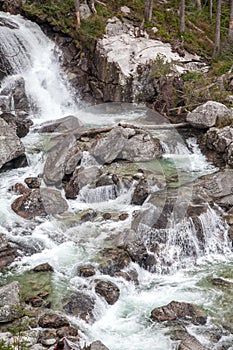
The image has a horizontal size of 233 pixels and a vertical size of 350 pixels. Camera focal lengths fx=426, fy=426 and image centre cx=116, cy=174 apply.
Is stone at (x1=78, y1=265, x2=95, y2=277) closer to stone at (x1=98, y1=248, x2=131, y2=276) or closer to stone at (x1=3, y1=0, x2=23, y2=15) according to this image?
stone at (x1=98, y1=248, x2=131, y2=276)

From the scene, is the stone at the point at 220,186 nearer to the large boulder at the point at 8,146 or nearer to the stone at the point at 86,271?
the stone at the point at 86,271

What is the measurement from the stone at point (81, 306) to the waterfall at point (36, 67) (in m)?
13.1

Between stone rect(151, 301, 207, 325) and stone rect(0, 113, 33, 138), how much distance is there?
1191cm

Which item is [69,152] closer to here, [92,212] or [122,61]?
[92,212]

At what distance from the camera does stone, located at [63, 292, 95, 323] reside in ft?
33.9

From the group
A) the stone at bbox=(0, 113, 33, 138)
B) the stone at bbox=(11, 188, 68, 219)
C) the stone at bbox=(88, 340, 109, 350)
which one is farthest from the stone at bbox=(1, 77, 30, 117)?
the stone at bbox=(88, 340, 109, 350)

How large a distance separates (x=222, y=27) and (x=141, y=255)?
2384 cm

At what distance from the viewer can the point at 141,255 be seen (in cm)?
1248

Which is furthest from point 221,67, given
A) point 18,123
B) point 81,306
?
point 81,306

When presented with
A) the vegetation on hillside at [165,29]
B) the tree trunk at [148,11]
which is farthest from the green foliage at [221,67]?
the tree trunk at [148,11]

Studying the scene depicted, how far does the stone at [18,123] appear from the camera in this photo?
1972 cm

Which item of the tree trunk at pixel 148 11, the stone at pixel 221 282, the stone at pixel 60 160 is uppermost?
the tree trunk at pixel 148 11

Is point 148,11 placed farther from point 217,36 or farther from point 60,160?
point 60,160

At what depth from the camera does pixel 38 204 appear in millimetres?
14742
